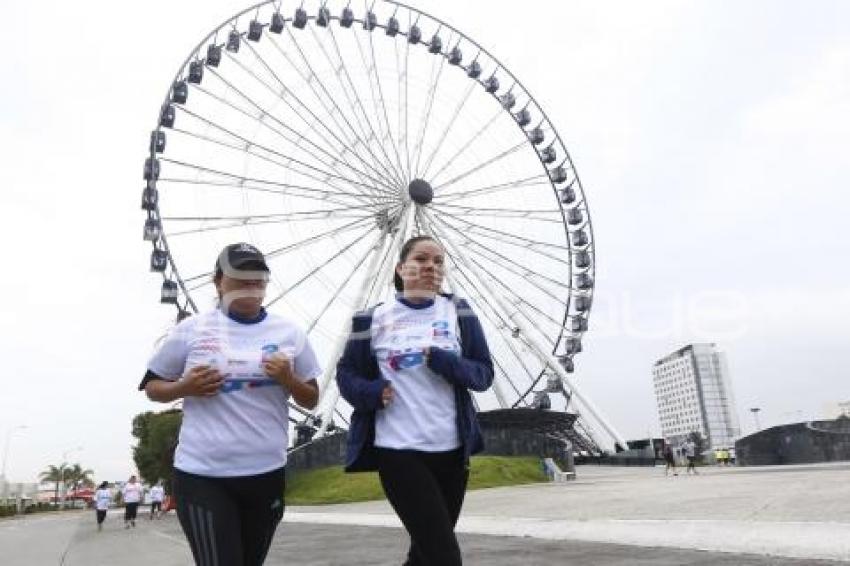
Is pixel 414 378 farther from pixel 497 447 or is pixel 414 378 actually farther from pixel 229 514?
pixel 497 447

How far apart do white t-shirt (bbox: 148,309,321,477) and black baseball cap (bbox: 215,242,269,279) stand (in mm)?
196

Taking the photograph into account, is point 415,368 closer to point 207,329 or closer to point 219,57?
point 207,329

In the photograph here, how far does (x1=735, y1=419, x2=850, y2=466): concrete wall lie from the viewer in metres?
27.5

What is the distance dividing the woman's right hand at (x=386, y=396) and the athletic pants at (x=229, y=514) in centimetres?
50

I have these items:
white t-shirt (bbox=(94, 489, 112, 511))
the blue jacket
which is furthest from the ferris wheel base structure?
the blue jacket

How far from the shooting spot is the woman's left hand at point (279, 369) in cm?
308

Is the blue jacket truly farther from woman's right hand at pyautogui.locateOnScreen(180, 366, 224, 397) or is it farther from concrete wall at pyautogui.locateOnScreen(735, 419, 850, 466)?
concrete wall at pyautogui.locateOnScreen(735, 419, 850, 466)

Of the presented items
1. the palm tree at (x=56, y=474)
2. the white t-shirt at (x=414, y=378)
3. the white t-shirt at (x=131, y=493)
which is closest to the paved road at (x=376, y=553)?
the white t-shirt at (x=414, y=378)

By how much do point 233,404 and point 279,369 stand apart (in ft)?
0.76

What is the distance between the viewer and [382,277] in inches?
1054

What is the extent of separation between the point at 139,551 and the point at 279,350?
9.77 m

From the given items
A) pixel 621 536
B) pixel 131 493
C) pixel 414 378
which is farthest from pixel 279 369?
pixel 131 493

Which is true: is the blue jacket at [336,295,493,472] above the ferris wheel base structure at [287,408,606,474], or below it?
below

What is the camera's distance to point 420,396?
10.6 ft
